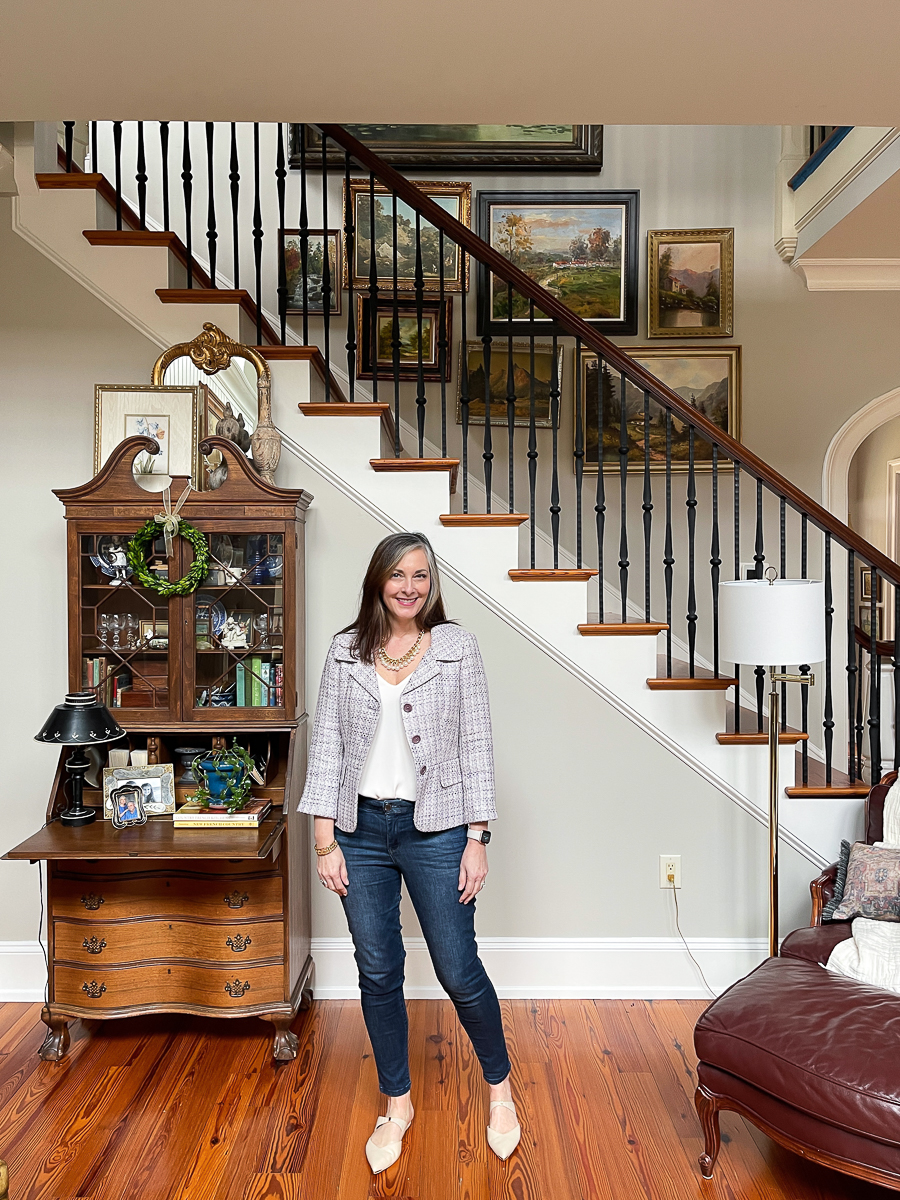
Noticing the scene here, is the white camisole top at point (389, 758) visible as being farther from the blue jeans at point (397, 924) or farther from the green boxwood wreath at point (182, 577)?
the green boxwood wreath at point (182, 577)

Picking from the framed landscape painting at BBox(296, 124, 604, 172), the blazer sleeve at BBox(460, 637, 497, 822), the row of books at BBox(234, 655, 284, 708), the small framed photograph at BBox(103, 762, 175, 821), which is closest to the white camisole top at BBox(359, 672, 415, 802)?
the blazer sleeve at BBox(460, 637, 497, 822)

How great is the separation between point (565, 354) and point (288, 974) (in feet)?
10.3

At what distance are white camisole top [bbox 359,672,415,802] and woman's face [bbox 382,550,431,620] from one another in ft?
0.61

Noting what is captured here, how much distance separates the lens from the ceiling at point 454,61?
6.25 feet

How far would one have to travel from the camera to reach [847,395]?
4.36 m

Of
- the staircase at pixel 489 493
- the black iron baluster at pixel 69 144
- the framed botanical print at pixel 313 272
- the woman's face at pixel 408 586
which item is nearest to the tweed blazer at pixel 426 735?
the woman's face at pixel 408 586

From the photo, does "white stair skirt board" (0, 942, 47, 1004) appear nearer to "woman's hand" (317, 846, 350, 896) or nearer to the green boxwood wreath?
the green boxwood wreath

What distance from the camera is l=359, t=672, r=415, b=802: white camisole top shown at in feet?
7.30

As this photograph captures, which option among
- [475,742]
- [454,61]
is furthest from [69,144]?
[475,742]

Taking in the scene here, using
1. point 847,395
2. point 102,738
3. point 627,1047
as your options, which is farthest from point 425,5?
point 847,395

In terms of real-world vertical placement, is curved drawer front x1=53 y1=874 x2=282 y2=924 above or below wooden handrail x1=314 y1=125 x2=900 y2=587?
below

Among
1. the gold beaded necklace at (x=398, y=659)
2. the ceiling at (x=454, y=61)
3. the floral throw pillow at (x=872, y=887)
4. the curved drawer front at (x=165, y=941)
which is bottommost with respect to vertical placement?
the curved drawer front at (x=165, y=941)

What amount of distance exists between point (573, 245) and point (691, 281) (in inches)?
24.4

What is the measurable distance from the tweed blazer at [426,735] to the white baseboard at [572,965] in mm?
1167
